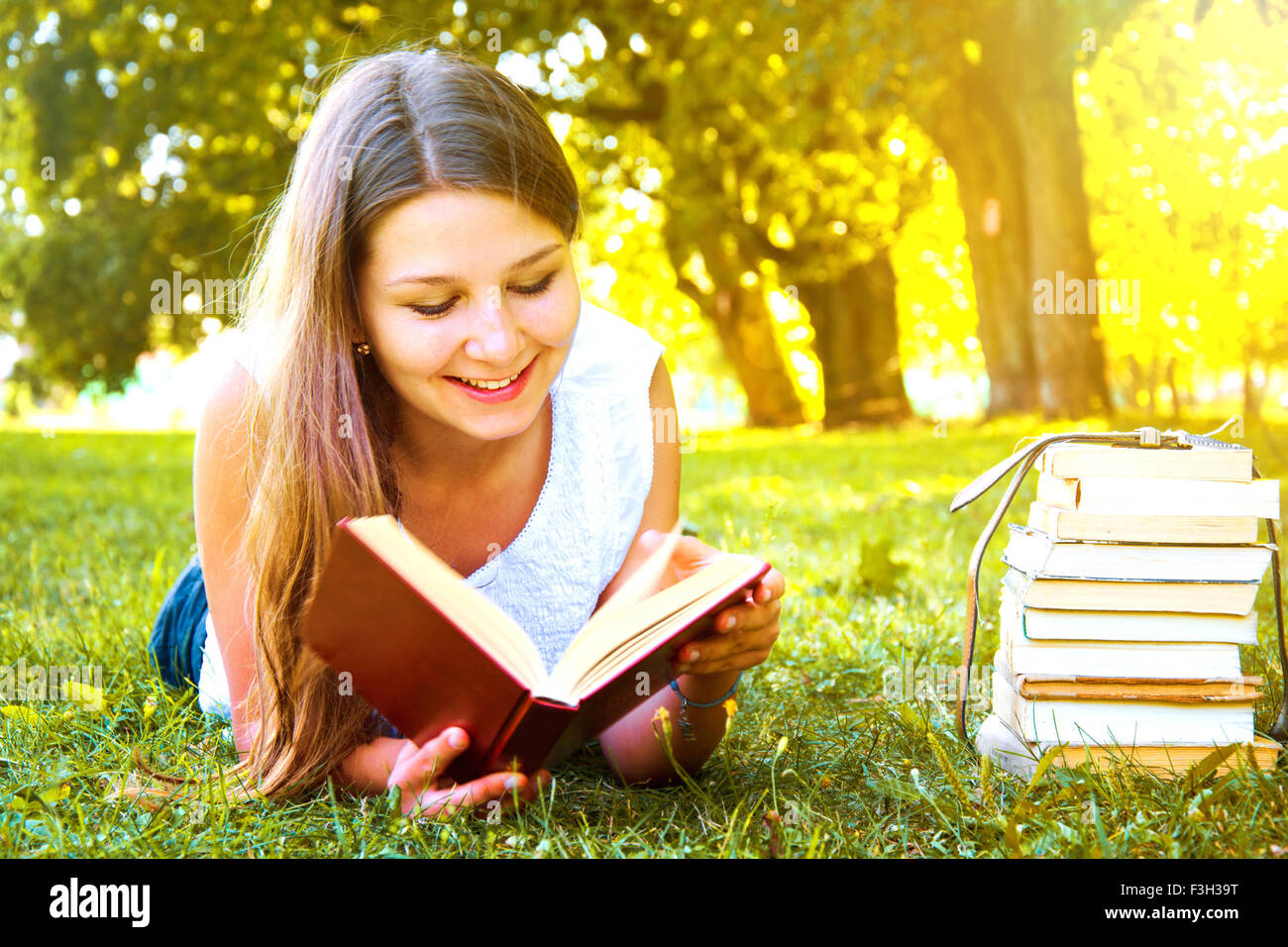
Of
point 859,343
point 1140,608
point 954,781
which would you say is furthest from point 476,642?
point 859,343

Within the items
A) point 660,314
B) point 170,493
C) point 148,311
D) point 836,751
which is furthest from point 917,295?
point 836,751

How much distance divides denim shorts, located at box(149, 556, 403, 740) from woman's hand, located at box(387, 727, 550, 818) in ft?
3.46

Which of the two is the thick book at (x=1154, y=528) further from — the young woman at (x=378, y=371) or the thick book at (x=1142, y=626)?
the young woman at (x=378, y=371)

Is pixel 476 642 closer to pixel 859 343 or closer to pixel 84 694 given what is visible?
pixel 84 694

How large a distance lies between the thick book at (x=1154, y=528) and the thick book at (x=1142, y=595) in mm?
83

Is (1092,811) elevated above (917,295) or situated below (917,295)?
below

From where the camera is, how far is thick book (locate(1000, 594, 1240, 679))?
1927 millimetres

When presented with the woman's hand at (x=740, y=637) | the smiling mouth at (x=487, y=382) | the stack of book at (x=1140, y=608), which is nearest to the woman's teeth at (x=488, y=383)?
the smiling mouth at (x=487, y=382)

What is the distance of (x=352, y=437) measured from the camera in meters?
1.99

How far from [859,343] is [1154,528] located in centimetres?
1343

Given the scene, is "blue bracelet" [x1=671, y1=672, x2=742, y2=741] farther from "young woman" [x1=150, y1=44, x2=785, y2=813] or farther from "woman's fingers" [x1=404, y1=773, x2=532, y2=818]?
"woman's fingers" [x1=404, y1=773, x2=532, y2=818]

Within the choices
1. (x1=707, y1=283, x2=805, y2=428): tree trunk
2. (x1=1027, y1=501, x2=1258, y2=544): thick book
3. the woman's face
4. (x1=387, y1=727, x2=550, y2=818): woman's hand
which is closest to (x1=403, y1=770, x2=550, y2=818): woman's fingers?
(x1=387, y1=727, x2=550, y2=818): woman's hand
